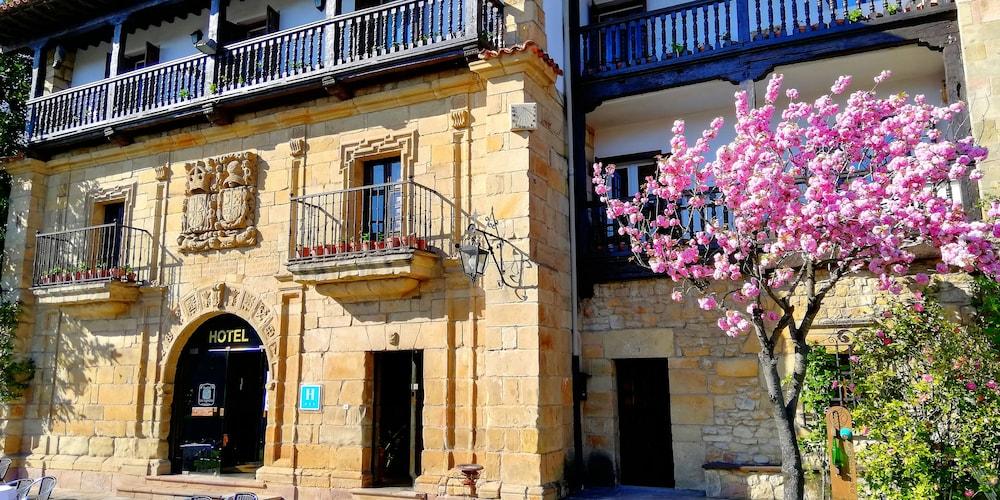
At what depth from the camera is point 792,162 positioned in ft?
25.0

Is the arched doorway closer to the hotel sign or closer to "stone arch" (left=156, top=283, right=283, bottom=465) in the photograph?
the hotel sign

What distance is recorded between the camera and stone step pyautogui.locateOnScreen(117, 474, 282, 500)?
34.7 ft

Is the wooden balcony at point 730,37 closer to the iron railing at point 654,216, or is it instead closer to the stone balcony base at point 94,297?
the iron railing at point 654,216

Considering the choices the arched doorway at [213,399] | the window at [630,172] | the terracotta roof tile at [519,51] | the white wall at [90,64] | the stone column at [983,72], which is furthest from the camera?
the white wall at [90,64]

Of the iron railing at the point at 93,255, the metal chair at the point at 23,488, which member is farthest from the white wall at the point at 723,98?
the metal chair at the point at 23,488

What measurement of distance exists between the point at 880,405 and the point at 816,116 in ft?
9.96

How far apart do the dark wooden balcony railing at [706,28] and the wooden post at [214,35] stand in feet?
18.6

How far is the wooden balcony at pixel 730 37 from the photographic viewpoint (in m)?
9.14

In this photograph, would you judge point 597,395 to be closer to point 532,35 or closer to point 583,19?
point 532,35

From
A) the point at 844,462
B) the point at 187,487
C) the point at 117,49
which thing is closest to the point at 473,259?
the point at 844,462

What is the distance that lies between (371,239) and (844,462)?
6.38 metres

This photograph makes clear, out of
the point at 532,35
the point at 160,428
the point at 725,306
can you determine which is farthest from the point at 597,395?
the point at 160,428

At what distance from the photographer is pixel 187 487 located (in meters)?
10.9

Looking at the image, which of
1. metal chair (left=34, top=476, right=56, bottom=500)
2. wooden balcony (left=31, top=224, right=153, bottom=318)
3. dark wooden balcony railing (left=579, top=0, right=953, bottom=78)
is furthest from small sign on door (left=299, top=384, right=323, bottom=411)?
dark wooden balcony railing (left=579, top=0, right=953, bottom=78)
